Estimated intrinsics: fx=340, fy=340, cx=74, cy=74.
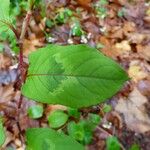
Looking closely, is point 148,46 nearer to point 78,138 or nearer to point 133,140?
point 133,140

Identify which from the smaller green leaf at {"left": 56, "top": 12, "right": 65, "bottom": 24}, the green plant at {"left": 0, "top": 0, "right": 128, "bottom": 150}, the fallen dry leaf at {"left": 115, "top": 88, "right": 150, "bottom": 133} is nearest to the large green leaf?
the green plant at {"left": 0, "top": 0, "right": 128, "bottom": 150}

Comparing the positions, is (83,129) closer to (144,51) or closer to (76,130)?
(76,130)

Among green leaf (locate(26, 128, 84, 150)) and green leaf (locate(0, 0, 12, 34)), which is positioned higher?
green leaf (locate(0, 0, 12, 34))

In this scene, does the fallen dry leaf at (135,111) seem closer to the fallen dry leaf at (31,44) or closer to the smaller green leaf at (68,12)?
the fallen dry leaf at (31,44)

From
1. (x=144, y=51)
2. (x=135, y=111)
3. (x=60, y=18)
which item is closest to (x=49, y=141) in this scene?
(x=135, y=111)

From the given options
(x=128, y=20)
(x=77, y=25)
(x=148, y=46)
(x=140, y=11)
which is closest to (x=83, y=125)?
(x=77, y=25)

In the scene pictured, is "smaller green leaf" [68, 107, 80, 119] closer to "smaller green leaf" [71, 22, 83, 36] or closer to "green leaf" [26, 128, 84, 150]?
"smaller green leaf" [71, 22, 83, 36]
